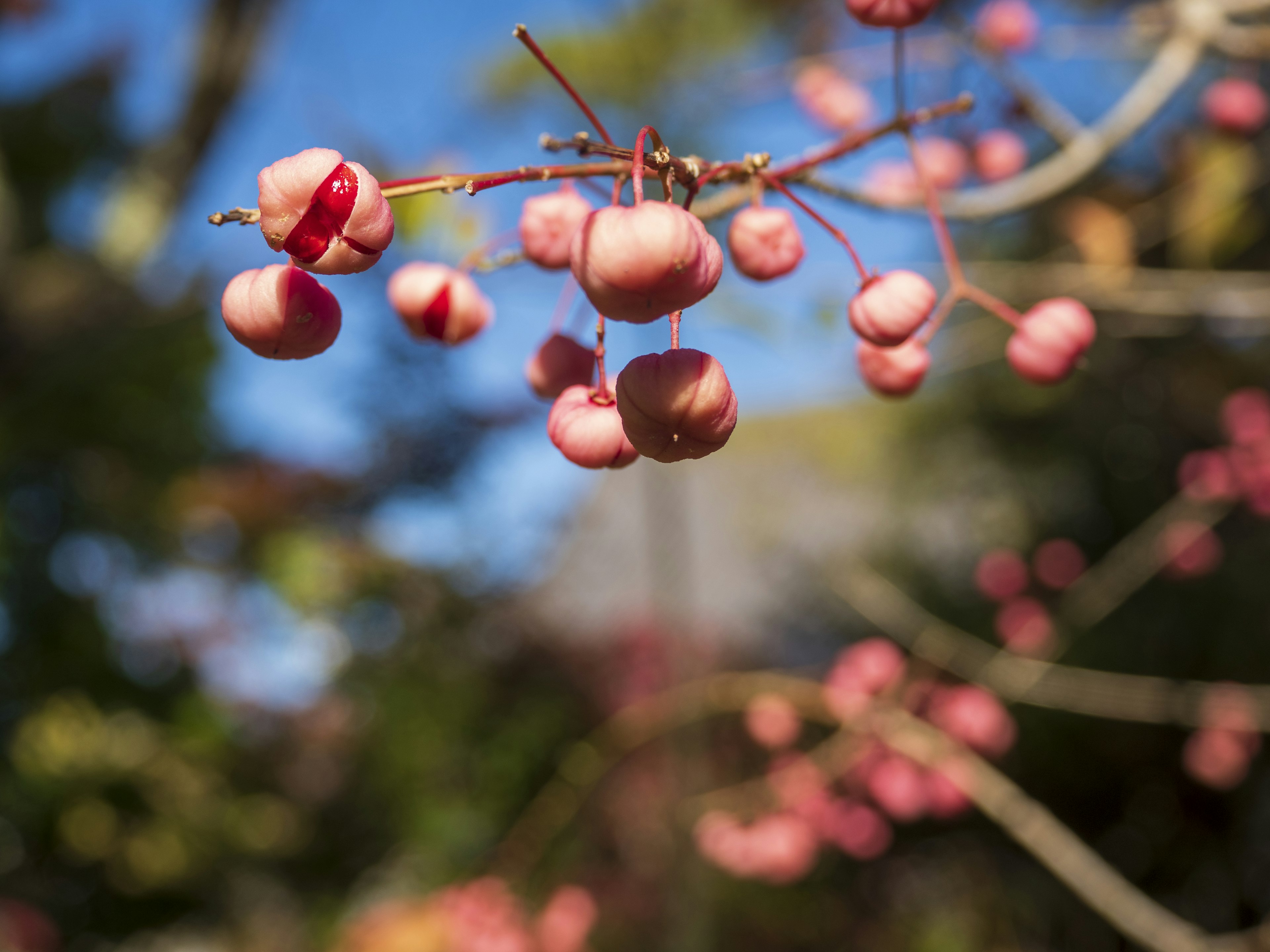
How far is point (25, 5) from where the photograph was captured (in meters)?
2.89

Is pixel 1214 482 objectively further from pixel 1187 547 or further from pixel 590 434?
pixel 590 434

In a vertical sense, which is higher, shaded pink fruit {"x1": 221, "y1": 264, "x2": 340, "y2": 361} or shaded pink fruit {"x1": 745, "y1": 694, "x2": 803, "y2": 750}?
shaded pink fruit {"x1": 221, "y1": 264, "x2": 340, "y2": 361}

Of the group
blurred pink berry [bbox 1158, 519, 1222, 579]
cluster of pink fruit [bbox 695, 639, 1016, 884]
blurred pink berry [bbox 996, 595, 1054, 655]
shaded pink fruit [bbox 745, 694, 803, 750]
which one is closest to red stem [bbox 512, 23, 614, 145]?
cluster of pink fruit [bbox 695, 639, 1016, 884]

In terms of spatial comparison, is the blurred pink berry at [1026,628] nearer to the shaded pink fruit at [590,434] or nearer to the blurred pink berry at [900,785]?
the blurred pink berry at [900,785]

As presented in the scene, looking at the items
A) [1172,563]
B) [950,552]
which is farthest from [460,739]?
[1172,563]

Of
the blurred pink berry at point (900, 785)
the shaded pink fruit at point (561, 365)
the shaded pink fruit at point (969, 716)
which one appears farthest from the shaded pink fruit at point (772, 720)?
the shaded pink fruit at point (561, 365)

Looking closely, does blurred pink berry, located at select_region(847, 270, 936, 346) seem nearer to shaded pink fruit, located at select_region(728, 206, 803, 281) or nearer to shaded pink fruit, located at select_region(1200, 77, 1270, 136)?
shaded pink fruit, located at select_region(728, 206, 803, 281)

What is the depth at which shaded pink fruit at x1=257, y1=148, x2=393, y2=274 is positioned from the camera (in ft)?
1.22

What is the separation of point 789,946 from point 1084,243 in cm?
301

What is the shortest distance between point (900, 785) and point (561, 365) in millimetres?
1388

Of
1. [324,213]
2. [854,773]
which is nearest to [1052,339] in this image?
[324,213]

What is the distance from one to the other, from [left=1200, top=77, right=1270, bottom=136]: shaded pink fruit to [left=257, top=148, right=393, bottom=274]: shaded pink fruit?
59.8 inches

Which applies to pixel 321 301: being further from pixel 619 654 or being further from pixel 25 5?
pixel 619 654

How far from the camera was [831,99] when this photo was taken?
53.9 inches
